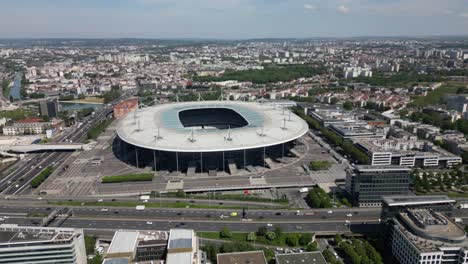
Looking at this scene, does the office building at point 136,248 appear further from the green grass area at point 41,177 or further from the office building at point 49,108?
the office building at point 49,108

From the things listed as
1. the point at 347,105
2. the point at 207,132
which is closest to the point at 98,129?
the point at 207,132

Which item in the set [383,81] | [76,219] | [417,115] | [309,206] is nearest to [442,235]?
[309,206]

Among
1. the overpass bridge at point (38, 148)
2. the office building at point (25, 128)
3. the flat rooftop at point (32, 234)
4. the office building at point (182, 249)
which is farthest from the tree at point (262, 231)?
the office building at point (25, 128)

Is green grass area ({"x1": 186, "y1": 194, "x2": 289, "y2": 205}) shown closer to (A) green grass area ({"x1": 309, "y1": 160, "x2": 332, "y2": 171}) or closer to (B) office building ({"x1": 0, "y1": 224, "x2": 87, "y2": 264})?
(A) green grass area ({"x1": 309, "y1": 160, "x2": 332, "y2": 171})

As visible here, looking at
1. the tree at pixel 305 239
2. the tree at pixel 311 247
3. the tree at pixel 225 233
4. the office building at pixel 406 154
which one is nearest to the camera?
the tree at pixel 311 247

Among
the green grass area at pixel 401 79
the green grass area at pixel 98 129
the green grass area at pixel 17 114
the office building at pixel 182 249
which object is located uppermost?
the green grass area at pixel 401 79

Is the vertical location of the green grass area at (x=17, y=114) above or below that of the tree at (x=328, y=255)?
above
